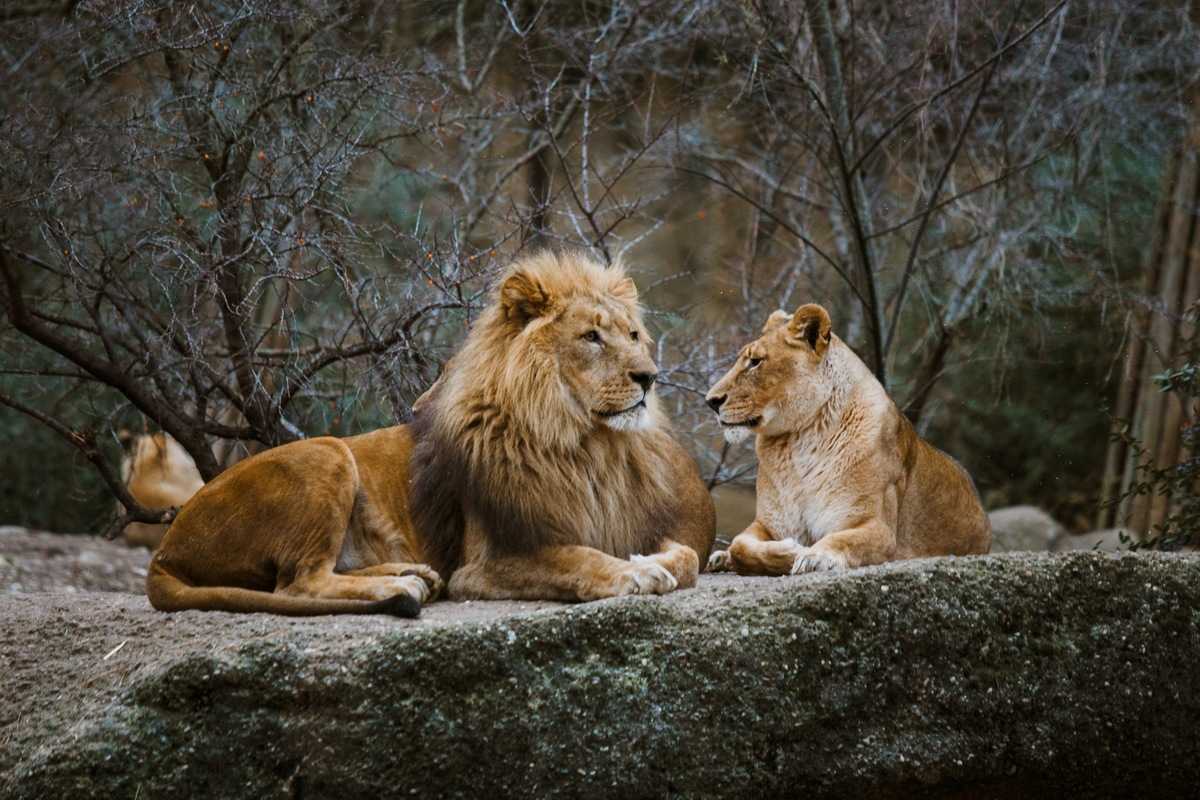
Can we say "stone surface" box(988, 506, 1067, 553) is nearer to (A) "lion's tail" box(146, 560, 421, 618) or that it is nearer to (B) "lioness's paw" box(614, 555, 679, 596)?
(B) "lioness's paw" box(614, 555, 679, 596)

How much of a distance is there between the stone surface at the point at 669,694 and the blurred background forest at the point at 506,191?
2066 millimetres

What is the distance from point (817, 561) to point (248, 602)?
2.02 m

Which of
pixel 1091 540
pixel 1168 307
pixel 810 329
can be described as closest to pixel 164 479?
pixel 810 329

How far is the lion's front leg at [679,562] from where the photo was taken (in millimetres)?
4992

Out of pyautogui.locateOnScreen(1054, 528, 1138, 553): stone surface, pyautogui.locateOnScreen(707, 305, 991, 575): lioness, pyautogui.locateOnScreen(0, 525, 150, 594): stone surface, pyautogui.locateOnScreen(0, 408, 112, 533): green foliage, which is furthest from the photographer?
pyautogui.locateOnScreen(0, 408, 112, 533): green foliage

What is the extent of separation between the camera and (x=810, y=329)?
576 centimetres

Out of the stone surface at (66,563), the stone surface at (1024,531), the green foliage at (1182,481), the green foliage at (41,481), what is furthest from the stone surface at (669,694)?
the green foliage at (41,481)

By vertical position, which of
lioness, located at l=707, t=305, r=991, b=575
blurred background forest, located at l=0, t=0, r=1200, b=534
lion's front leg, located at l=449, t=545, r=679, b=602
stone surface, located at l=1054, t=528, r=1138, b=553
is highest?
blurred background forest, located at l=0, t=0, r=1200, b=534

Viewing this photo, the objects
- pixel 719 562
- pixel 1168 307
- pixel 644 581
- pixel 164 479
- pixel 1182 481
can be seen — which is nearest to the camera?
pixel 644 581

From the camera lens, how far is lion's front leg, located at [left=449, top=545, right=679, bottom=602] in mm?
4781

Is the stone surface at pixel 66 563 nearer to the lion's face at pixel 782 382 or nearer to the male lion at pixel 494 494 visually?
the male lion at pixel 494 494

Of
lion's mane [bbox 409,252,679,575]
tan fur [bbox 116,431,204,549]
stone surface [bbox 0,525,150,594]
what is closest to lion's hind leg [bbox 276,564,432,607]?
lion's mane [bbox 409,252,679,575]

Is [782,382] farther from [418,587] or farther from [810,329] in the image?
[418,587]

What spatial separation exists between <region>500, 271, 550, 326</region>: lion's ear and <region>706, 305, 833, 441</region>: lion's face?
0.85m
